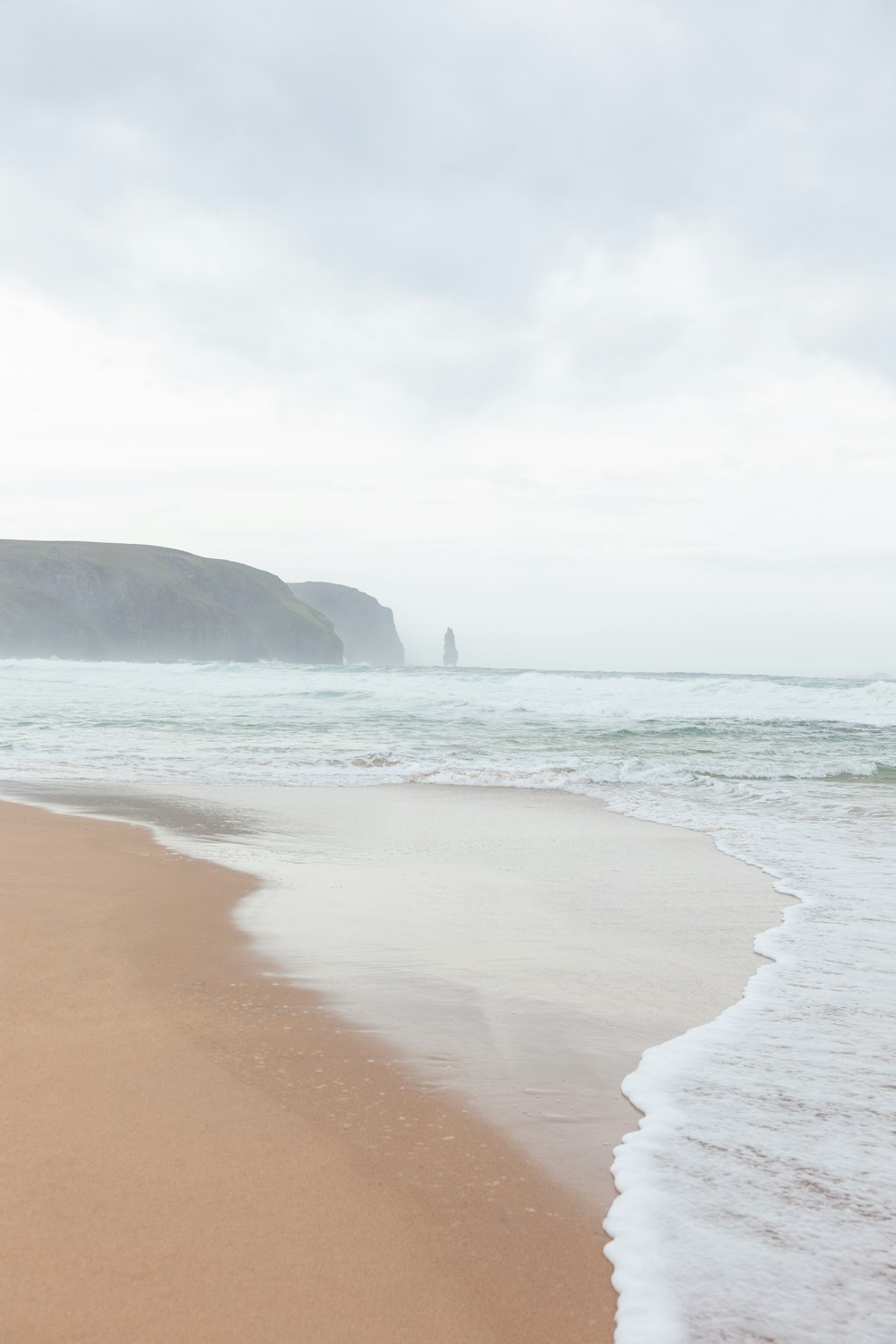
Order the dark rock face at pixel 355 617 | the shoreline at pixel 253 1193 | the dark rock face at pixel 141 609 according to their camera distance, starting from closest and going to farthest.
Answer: the shoreline at pixel 253 1193 < the dark rock face at pixel 141 609 < the dark rock face at pixel 355 617

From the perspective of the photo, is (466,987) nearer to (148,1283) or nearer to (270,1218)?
(270,1218)

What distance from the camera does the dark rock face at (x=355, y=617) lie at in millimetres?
150875

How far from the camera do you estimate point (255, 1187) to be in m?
1.85

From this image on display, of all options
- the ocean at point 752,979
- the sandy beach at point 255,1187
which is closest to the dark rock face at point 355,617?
the ocean at point 752,979

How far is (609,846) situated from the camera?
654 centimetres

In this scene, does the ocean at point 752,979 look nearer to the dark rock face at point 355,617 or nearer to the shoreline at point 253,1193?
the shoreline at point 253,1193

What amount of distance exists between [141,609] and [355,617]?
2365 inches

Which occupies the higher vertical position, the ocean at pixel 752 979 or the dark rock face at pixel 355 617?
the dark rock face at pixel 355 617

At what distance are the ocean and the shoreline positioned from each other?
23cm

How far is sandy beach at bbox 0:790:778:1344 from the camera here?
1.50 metres

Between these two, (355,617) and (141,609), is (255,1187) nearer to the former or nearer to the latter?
(141,609)

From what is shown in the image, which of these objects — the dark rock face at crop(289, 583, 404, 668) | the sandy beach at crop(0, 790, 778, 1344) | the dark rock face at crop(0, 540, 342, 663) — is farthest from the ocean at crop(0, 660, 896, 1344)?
the dark rock face at crop(289, 583, 404, 668)

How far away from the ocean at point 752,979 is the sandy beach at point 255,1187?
0.17 metres

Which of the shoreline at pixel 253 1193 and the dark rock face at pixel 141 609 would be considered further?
the dark rock face at pixel 141 609
